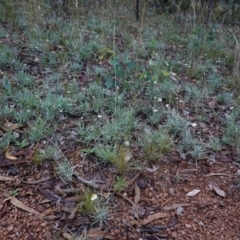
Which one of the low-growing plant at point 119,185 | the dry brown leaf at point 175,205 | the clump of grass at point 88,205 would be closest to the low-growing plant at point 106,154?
the low-growing plant at point 119,185

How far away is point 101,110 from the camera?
232 centimetres

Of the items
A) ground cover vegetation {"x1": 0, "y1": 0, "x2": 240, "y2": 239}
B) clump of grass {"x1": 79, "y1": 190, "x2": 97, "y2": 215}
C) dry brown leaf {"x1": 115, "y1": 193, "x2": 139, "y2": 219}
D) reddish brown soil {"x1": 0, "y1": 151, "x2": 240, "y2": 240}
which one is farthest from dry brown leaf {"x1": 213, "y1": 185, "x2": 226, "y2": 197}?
clump of grass {"x1": 79, "y1": 190, "x2": 97, "y2": 215}

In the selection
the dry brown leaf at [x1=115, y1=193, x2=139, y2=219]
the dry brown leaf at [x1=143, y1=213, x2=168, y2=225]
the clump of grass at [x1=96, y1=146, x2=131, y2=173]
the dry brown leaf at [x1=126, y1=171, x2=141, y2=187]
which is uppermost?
the clump of grass at [x1=96, y1=146, x2=131, y2=173]

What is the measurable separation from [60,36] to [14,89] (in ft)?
4.08

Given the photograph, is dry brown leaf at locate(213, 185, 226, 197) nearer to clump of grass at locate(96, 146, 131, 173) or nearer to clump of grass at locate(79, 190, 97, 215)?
clump of grass at locate(96, 146, 131, 173)

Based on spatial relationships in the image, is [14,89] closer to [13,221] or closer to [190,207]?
[13,221]

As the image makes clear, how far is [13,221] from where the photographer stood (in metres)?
1.59

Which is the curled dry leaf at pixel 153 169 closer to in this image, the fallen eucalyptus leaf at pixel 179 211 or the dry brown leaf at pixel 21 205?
the fallen eucalyptus leaf at pixel 179 211

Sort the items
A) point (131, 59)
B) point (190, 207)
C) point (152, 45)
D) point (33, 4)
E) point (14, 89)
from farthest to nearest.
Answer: point (33, 4) < point (152, 45) < point (131, 59) < point (14, 89) < point (190, 207)

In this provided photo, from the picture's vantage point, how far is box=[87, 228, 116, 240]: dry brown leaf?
1514 millimetres

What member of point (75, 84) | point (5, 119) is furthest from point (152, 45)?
point (5, 119)

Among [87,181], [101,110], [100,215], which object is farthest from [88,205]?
[101,110]

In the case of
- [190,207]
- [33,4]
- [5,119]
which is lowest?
[190,207]

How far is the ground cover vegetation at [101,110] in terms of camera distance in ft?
5.85
